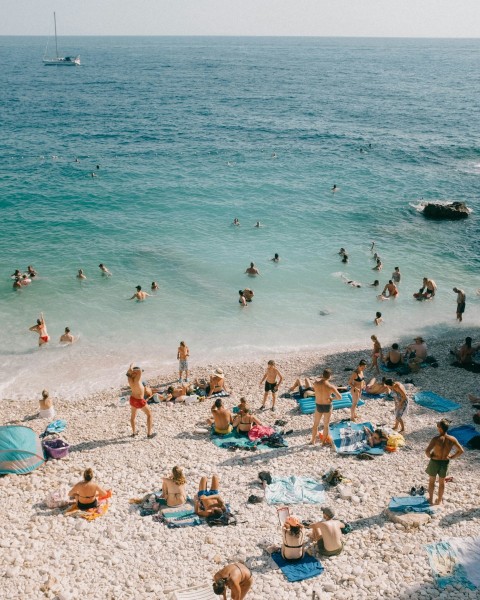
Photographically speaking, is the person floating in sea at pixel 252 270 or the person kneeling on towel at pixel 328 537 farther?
the person floating in sea at pixel 252 270

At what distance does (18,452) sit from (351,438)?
27.4ft

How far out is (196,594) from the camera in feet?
29.6

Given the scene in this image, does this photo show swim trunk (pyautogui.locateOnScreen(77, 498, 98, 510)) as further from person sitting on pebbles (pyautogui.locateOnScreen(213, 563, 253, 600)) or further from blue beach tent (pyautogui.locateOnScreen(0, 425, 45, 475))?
person sitting on pebbles (pyautogui.locateOnScreen(213, 563, 253, 600))

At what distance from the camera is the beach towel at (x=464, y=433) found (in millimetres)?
14461

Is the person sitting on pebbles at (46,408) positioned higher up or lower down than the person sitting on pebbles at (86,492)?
lower down

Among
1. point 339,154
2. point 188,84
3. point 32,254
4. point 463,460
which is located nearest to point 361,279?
point 463,460

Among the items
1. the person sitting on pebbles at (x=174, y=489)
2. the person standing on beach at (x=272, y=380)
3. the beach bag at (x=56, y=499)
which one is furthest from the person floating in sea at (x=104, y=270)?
the person sitting on pebbles at (x=174, y=489)

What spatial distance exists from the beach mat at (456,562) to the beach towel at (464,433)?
4.65 metres

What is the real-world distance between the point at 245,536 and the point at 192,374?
9.64 meters

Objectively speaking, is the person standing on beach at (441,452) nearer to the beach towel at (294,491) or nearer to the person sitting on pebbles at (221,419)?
the beach towel at (294,491)

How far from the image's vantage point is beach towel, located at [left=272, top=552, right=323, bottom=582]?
9469 mm

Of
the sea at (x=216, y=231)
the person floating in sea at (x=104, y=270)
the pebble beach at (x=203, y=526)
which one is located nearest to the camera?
the pebble beach at (x=203, y=526)

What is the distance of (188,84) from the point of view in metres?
103

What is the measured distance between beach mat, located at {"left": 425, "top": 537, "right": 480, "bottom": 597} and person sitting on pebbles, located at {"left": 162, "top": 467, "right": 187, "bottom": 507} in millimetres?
4955
